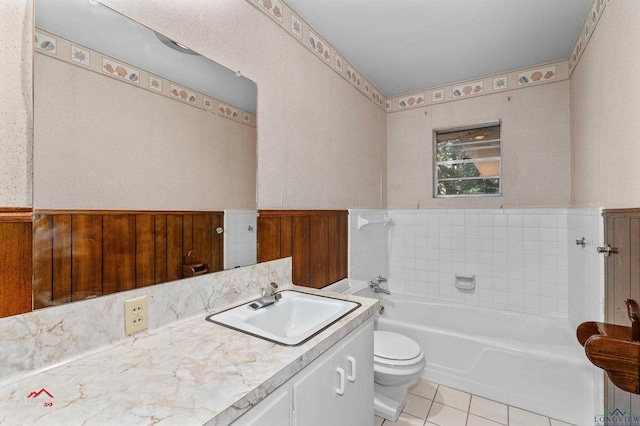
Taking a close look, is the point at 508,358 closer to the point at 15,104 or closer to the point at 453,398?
the point at 453,398

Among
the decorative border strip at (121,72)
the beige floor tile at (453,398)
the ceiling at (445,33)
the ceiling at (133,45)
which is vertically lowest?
the beige floor tile at (453,398)

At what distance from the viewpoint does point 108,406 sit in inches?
25.3

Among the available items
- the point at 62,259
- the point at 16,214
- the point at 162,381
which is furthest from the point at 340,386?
the point at 16,214

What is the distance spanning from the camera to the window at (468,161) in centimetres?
275

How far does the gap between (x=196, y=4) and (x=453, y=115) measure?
242 cm

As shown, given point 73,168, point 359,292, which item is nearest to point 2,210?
point 73,168

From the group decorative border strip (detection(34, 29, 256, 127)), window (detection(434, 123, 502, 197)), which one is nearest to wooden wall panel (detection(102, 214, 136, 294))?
decorative border strip (detection(34, 29, 256, 127))

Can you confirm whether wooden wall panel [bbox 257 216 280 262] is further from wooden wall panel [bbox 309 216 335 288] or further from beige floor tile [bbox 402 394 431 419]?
beige floor tile [bbox 402 394 431 419]

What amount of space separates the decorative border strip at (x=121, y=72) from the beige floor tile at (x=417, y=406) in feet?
6.71

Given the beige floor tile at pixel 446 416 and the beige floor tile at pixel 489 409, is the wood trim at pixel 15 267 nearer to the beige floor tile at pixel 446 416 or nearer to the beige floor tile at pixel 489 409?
the beige floor tile at pixel 446 416

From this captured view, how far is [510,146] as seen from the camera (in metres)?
2.62

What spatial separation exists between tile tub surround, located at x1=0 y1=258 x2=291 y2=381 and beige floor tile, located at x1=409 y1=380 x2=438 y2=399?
1.59 m

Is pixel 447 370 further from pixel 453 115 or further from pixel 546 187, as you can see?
pixel 453 115
